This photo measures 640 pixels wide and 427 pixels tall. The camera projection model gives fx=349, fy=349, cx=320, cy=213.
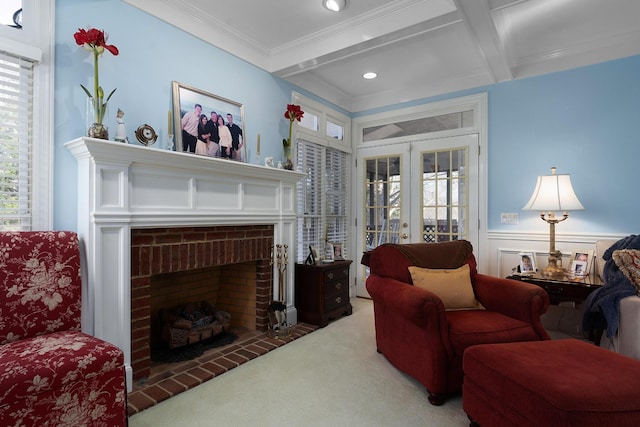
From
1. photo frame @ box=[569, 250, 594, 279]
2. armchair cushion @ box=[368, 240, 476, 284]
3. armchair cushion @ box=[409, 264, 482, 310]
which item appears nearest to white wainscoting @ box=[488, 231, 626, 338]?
photo frame @ box=[569, 250, 594, 279]

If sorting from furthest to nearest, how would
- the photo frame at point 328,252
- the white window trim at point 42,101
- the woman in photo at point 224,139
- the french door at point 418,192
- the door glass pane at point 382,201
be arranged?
1. the door glass pane at point 382,201
2. the french door at point 418,192
3. the photo frame at point 328,252
4. the woman in photo at point 224,139
5. the white window trim at point 42,101

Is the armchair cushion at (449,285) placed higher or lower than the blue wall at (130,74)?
lower

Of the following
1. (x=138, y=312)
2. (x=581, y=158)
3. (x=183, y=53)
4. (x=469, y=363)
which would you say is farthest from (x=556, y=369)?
(x=183, y=53)

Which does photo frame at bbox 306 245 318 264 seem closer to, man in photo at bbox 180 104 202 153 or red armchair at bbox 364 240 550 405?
red armchair at bbox 364 240 550 405

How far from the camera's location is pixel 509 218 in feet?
12.0

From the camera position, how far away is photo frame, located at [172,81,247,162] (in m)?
2.65

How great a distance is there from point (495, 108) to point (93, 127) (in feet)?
12.2

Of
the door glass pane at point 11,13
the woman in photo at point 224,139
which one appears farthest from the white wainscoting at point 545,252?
the door glass pane at point 11,13

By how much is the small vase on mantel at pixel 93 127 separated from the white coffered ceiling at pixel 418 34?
3.07ft

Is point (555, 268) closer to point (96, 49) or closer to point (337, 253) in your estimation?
point (337, 253)

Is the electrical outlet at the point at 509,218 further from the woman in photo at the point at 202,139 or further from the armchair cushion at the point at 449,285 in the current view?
the woman in photo at the point at 202,139

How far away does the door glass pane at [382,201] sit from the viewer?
4.42 metres

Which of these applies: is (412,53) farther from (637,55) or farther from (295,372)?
(295,372)

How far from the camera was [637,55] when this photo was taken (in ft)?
10.1
